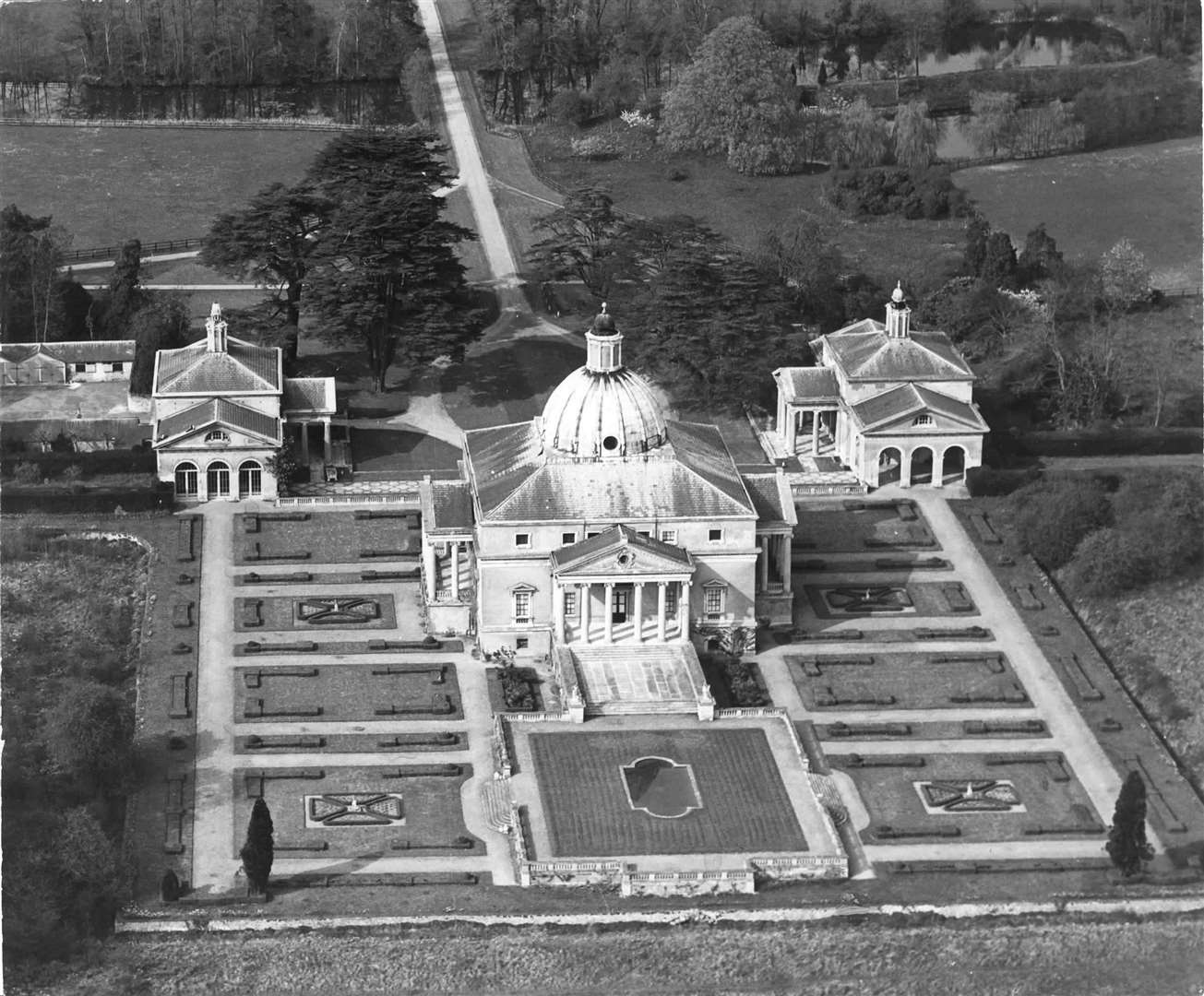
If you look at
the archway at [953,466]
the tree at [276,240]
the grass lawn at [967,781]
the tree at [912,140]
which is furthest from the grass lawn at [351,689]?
the tree at [912,140]

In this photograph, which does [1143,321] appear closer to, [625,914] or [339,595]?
[339,595]

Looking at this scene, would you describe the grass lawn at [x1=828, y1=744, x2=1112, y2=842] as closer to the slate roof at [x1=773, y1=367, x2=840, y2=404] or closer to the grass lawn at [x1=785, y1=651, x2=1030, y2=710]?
the grass lawn at [x1=785, y1=651, x2=1030, y2=710]

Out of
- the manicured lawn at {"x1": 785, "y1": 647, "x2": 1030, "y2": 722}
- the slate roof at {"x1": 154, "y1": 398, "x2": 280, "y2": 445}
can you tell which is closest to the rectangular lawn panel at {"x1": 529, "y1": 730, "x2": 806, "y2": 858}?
the manicured lawn at {"x1": 785, "y1": 647, "x2": 1030, "y2": 722}

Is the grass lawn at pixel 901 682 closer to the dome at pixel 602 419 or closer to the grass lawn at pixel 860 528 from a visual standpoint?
the dome at pixel 602 419

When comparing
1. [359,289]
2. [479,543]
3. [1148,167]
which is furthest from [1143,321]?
[479,543]

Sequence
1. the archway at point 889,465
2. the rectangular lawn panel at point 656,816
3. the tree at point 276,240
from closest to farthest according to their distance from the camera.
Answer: the rectangular lawn panel at point 656,816 → the archway at point 889,465 → the tree at point 276,240

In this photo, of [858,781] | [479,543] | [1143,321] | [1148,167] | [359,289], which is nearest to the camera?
[858,781]
